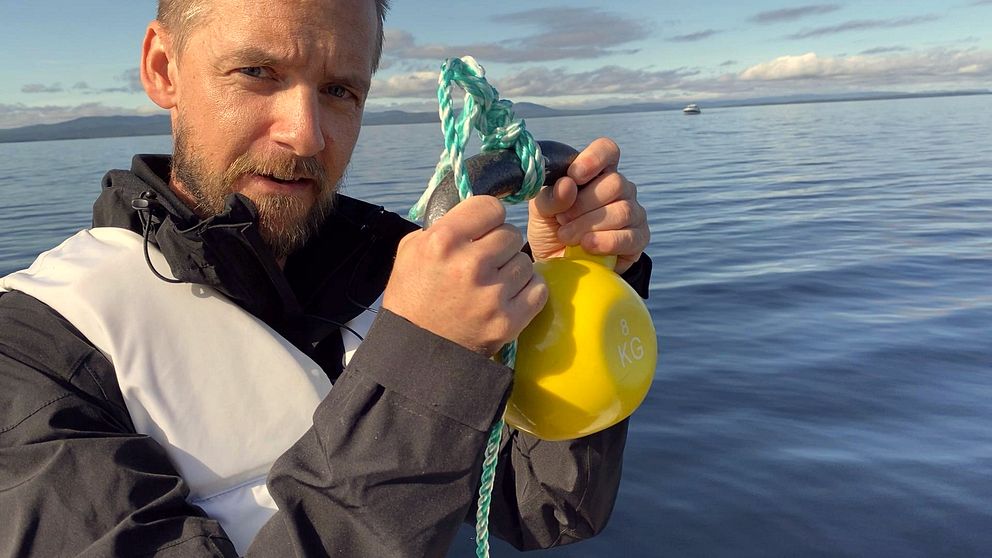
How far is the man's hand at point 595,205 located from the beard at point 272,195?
0.77m

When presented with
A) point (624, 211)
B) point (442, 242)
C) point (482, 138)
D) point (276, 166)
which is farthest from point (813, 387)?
point (442, 242)

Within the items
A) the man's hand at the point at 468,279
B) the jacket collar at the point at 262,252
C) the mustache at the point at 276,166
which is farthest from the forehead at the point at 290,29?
the man's hand at the point at 468,279

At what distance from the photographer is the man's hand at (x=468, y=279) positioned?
1.49m

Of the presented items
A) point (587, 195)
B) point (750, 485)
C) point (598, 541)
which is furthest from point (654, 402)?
point (587, 195)

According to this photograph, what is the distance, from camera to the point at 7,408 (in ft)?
5.79

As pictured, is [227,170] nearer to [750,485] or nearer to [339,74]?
[339,74]

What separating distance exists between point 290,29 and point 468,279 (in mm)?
1209

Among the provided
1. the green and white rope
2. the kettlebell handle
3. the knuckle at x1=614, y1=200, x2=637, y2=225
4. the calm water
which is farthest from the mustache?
the calm water

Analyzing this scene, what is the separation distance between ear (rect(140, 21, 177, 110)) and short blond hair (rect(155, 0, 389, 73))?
63mm

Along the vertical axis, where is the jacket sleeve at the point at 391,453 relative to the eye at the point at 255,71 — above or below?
below

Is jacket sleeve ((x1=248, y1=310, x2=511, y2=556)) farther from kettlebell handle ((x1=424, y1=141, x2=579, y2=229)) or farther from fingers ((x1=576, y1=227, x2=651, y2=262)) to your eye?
fingers ((x1=576, y1=227, x2=651, y2=262))

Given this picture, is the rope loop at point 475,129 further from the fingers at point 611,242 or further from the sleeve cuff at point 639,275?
the sleeve cuff at point 639,275

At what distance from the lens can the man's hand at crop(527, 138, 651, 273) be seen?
6.70 feet

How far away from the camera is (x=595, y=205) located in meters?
2.08
